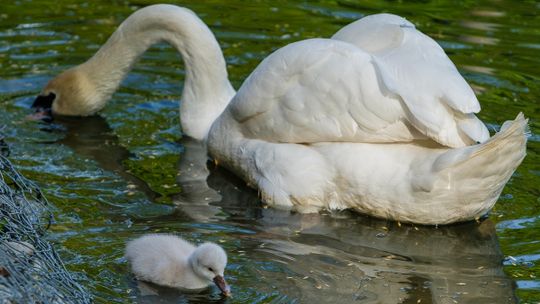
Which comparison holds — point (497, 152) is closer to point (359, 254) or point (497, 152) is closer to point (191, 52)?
point (359, 254)

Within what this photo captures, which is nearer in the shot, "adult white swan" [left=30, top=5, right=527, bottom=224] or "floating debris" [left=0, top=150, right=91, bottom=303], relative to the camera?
"floating debris" [left=0, top=150, right=91, bottom=303]

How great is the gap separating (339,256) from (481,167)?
996 millimetres

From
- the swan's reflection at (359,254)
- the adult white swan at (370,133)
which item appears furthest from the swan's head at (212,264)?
the adult white swan at (370,133)

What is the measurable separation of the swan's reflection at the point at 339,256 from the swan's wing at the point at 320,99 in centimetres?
55

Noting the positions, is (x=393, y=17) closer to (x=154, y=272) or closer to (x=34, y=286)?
(x=154, y=272)

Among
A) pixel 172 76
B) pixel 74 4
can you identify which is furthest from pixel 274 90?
pixel 74 4

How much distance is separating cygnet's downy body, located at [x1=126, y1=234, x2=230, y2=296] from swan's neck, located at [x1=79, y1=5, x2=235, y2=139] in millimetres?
2838

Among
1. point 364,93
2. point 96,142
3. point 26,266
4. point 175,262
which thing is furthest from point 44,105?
point 26,266

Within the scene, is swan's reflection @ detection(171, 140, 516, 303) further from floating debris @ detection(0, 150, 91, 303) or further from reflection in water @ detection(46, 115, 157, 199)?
floating debris @ detection(0, 150, 91, 303)

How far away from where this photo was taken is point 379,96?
24.2ft

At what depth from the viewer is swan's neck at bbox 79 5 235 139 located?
366 inches

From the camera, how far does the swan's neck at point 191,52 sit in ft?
30.5

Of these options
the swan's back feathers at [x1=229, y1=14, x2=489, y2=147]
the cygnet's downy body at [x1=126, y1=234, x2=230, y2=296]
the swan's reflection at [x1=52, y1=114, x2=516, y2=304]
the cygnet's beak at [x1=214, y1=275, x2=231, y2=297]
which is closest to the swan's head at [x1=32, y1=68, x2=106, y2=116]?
the swan's reflection at [x1=52, y1=114, x2=516, y2=304]

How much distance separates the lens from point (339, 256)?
23.0 feet
